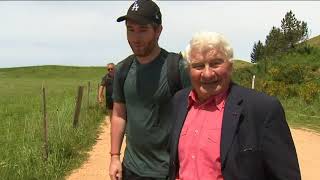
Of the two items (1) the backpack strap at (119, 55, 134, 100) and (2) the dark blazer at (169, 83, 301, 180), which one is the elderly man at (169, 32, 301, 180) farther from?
(1) the backpack strap at (119, 55, 134, 100)

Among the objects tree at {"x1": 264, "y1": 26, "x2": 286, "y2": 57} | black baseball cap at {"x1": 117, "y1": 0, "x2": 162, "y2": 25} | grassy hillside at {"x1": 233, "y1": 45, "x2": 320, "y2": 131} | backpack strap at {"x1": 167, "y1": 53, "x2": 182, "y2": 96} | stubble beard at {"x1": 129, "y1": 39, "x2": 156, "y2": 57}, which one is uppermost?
black baseball cap at {"x1": 117, "y1": 0, "x2": 162, "y2": 25}

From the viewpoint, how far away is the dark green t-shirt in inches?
141

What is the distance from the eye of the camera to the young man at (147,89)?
11.7 feet

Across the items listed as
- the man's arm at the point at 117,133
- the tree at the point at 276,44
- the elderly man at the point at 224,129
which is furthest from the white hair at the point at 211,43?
the tree at the point at 276,44

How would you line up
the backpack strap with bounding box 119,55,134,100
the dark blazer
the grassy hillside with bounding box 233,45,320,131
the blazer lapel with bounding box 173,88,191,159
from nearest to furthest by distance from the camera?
the dark blazer, the blazer lapel with bounding box 173,88,191,159, the backpack strap with bounding box 119,55,134,100, the grassy hillside with bounding box 233,45,320,131

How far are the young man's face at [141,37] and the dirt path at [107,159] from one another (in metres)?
5.01

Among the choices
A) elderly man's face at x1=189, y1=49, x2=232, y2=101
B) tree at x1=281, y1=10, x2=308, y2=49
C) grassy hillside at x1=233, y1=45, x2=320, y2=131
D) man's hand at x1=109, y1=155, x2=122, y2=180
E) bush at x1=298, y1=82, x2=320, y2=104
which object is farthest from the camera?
tree at x1=281, y1=10, x2=308, y2=49

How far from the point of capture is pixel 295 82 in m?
27.8

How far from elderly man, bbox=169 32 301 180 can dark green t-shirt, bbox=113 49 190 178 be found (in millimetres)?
651

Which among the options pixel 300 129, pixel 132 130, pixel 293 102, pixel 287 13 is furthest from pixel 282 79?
pixel 132 130

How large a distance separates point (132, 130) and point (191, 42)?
1.06 metres

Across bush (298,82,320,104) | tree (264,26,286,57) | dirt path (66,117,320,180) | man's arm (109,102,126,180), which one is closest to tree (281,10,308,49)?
tree (264,26,286,57)

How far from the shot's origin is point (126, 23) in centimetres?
363

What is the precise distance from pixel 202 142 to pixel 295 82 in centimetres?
2591
